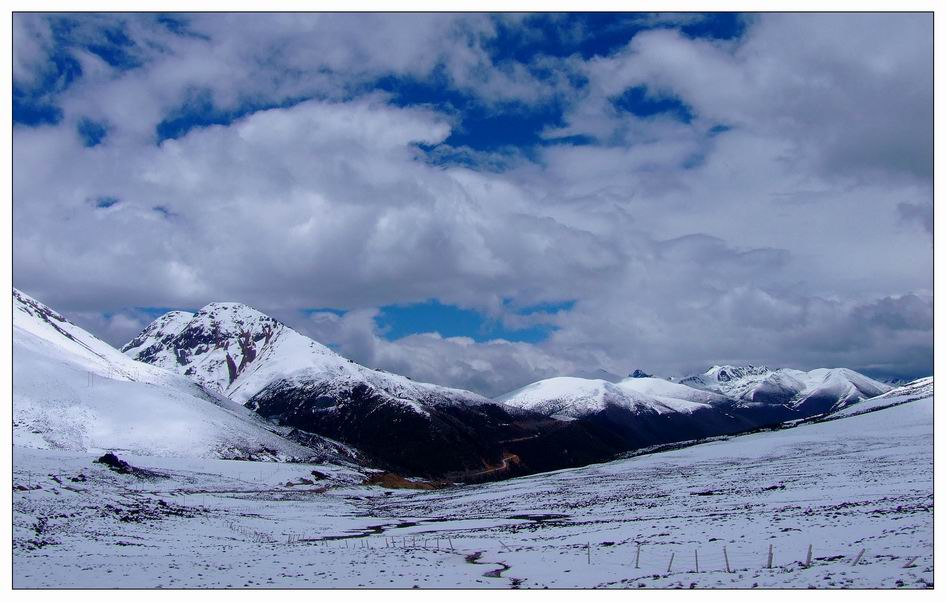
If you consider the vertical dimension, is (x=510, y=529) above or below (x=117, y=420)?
below

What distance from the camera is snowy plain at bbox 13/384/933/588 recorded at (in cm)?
3081

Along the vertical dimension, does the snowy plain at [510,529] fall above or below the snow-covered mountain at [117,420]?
below

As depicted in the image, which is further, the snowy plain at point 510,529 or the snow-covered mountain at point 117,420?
the snow-covered mountain at point 117,420

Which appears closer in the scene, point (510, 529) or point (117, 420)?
point (510, 529)

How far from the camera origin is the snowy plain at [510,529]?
30.8m

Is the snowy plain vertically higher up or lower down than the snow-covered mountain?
lower down

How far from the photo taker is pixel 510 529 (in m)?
50.5

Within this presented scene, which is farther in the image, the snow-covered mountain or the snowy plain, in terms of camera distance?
the snow-covered mountain

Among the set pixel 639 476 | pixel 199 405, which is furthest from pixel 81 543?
pixel 199 405

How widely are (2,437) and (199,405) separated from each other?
5259 inches

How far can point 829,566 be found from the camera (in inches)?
1148

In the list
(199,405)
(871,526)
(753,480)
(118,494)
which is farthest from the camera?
(199,405)

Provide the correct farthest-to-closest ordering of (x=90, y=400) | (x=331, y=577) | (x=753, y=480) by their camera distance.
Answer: (x=90, y=400)
(x=753, y=480)
(x=331, y=577)

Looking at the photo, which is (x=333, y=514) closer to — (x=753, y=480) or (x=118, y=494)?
(x=118, y=494)
